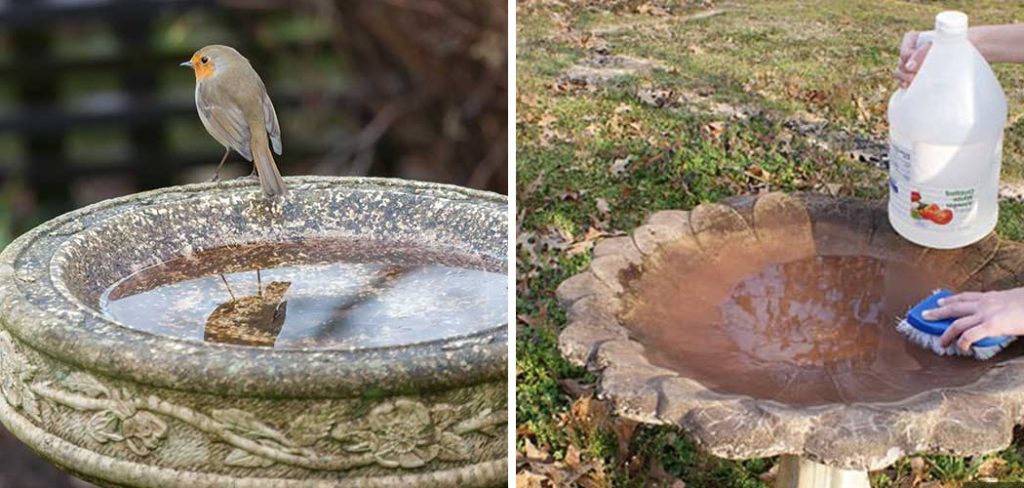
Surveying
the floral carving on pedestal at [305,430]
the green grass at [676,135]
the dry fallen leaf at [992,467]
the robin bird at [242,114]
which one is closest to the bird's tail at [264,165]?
the robin bird at [242,114]

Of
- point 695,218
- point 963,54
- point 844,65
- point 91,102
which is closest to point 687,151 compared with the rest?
point 844,65

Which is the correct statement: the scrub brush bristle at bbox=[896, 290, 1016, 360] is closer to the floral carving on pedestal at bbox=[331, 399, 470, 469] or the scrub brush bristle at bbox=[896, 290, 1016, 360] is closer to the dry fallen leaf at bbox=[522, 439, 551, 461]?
the floral carving on pedestal at bbox=[331, 399, 470, 469]

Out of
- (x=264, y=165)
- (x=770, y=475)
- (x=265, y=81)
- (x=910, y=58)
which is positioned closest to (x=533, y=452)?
(x=770, y=475)

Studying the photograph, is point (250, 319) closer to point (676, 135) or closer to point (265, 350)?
point (265, 350)

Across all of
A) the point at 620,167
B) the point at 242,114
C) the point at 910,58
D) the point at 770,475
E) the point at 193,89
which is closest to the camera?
the point at 910,58

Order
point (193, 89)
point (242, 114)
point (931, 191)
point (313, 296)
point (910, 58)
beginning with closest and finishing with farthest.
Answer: point (931, 191) → point (910, 58) → point (313, 296) → point (242, 114) → point (193, 89)

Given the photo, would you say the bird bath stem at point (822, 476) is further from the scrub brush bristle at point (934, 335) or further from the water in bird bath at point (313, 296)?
the water in bird bath at point (313, 296)

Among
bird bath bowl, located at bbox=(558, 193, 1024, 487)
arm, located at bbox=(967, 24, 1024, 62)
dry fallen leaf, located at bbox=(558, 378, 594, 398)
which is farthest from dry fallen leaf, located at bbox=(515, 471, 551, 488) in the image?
arm, located at bbox=(967, 24, 1024, 62)
